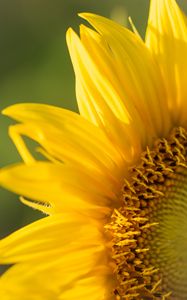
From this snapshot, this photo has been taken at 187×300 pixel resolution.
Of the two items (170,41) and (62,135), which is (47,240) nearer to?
(62,135)

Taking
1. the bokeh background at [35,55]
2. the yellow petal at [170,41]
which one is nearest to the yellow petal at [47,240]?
the yellow petal at [170,41]

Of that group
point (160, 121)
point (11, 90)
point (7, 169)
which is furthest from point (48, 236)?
point (11, 90)

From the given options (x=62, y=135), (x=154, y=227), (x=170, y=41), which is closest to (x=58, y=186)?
(x=62, y=135)

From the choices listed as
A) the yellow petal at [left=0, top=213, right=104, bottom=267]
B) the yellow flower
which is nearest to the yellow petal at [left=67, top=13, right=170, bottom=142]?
the yellow flower

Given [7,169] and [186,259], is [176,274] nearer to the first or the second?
[186,259]

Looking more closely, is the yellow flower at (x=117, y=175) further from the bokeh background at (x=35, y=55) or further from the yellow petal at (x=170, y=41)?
the bokeh background at (x=35, y=55)

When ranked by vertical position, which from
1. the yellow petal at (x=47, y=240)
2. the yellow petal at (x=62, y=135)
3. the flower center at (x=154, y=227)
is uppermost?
the yellow petal at (x=62, y=135)

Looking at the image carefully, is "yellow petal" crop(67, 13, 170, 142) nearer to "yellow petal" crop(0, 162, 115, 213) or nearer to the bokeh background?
"yellow petal" crop(0, 162, 115, 213)
